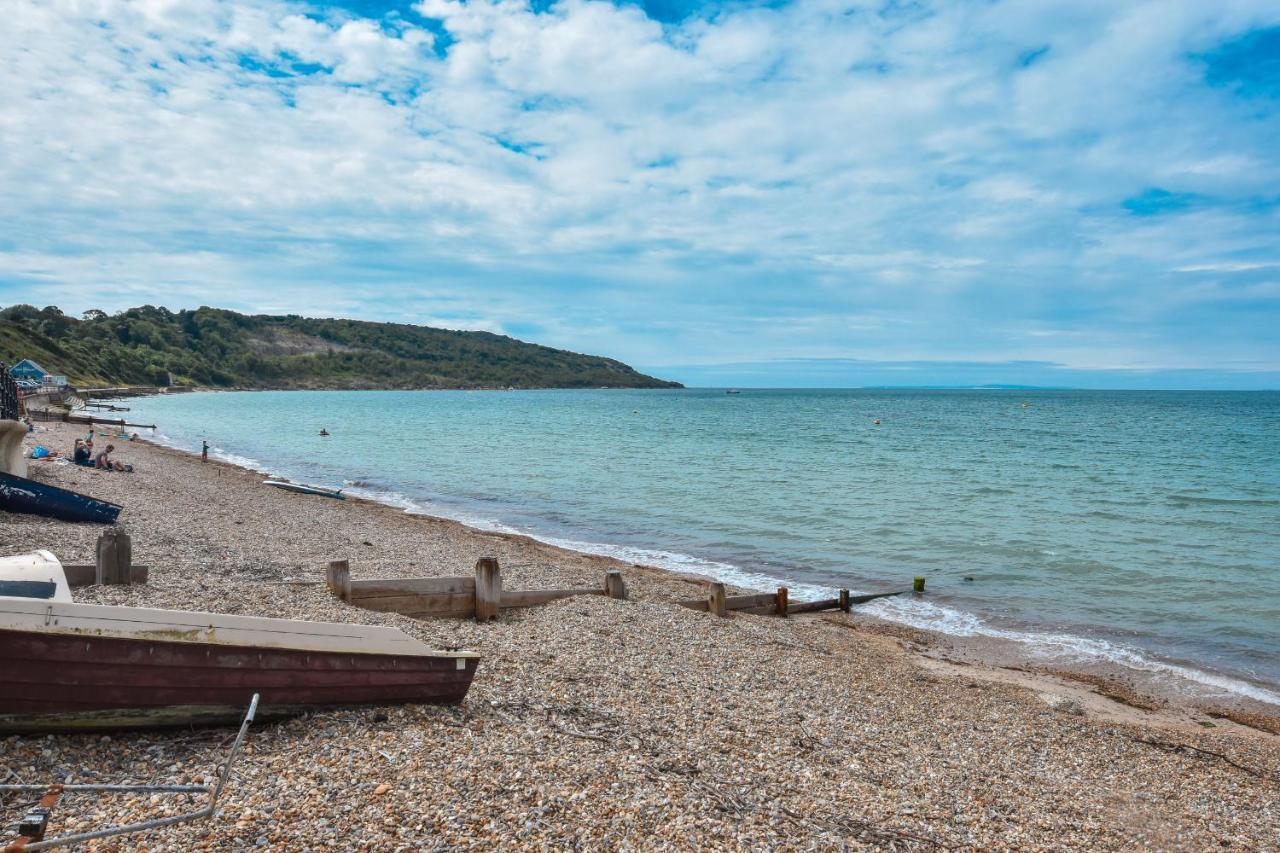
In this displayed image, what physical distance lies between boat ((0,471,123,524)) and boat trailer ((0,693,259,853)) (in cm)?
1521

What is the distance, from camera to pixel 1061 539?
2547cm

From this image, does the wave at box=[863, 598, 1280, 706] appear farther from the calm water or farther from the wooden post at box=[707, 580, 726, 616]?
the wooden post at box=[707, 580, 726, 616]

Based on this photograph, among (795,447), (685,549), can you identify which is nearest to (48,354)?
(795,447)

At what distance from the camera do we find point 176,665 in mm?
6656

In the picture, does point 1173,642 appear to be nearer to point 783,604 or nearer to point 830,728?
point 783,604

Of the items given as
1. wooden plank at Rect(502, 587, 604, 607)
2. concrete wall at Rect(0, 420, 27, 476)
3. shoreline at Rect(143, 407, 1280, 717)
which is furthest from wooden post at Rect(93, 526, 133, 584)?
concrete wall at Rect(0, 420, 27, 476)

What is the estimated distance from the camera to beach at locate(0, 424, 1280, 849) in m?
5.99

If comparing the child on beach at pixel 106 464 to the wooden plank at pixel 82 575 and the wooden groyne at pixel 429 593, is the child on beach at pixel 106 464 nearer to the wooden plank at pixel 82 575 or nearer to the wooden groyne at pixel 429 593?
the wooden plank at pixel 82 575

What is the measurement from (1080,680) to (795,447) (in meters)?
45.7

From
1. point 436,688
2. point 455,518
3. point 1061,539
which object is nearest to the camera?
point 436,688

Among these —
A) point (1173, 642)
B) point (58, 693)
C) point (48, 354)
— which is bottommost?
point (1173, 642)

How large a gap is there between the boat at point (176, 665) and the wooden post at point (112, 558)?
3846 mm

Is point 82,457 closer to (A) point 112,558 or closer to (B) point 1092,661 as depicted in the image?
(A) point 112,558

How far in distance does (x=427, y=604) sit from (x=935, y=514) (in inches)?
898
